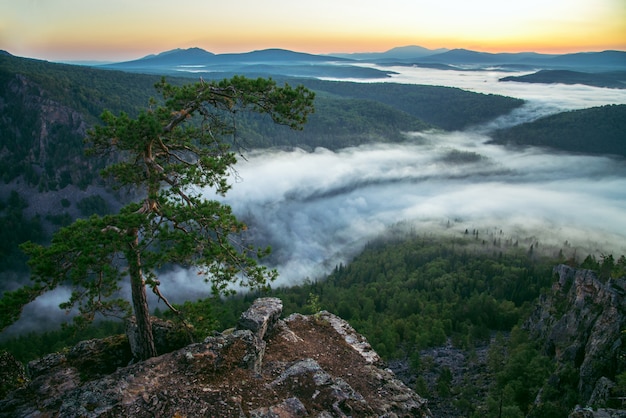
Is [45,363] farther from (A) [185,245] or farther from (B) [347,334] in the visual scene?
(B) [347,334]

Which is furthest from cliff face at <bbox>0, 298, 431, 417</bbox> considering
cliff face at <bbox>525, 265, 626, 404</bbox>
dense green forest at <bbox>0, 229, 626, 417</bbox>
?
cliff face at <bbox>525, 265, 626, 404</bbox>

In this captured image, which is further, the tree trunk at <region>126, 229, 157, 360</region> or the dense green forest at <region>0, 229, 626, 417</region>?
the dense green forest at <region>0, 229, 626, 417</region>

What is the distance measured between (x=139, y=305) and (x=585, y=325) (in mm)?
65858

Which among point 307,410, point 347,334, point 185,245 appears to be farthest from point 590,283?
point 185,245

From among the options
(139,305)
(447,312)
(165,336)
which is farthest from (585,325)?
(139,305)

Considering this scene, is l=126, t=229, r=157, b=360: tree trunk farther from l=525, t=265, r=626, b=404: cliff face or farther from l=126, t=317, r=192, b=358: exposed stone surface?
l=525, t=265, r=626, b=404: cliff face

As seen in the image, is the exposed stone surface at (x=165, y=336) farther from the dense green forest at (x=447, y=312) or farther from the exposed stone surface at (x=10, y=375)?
the exposed stone surface at (x=10, y=375)

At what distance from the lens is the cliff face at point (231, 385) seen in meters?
14.3

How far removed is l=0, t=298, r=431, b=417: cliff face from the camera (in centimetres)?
1433

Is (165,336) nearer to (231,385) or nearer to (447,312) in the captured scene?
(231,385)

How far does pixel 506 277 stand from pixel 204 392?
146725 mm

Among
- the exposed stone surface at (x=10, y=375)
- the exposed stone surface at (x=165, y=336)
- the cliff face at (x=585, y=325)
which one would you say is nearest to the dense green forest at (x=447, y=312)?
the exposed stone surface at (x=165, y=336)

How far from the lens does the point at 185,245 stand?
48.8ft

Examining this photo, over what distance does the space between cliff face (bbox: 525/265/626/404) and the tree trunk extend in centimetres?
3927
